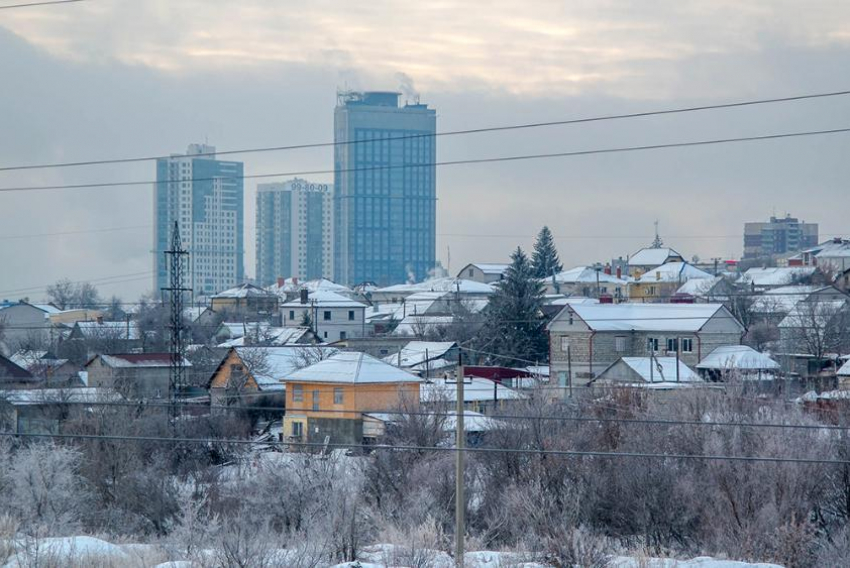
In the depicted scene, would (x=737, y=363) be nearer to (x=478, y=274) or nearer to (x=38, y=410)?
(x=38, y=410)

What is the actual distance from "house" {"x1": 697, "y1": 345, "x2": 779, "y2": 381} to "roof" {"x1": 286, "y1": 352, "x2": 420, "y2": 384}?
9.14 metres

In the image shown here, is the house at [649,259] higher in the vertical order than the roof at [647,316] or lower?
higher

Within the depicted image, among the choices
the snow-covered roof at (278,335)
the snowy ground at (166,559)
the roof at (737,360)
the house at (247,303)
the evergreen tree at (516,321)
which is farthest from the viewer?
the house at (247,303)

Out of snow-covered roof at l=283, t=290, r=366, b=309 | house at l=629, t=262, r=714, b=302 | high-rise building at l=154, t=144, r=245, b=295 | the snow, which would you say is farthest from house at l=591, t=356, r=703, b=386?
high-rise building at l=154, t=144, r=245, b=295

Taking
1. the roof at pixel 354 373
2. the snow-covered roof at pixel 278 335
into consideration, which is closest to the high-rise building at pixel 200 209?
the snow-covered roof at pixel 278 335

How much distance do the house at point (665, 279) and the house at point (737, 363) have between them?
105ft

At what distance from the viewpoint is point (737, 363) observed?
3378 cm

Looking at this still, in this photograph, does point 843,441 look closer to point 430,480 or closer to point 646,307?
point 430,480

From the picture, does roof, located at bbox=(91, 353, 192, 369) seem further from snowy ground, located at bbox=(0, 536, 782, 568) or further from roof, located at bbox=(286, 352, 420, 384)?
snowy ground, located at bbox=(0, 536, 782, 568)

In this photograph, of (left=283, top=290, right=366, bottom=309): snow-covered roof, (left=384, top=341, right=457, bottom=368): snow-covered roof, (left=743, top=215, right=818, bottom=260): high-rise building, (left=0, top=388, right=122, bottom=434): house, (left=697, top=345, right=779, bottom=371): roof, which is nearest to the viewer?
(left=0, top=388, right=122, bottom=434): house

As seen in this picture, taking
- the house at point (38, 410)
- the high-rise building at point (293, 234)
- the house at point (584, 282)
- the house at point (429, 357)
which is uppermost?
the high-rise building at point (293, 234)

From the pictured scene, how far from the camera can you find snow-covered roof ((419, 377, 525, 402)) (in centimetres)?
2643

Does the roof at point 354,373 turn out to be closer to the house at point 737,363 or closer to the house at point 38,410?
the house at point 38,410

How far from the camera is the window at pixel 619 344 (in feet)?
130
